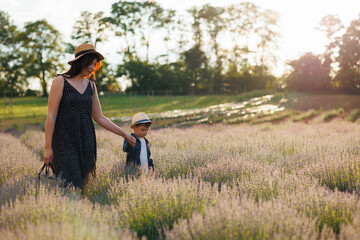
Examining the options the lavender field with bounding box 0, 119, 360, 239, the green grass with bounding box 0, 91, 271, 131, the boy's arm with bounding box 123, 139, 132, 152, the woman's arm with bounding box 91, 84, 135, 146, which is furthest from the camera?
the green grass with bounding box 0, 91, 271, 131

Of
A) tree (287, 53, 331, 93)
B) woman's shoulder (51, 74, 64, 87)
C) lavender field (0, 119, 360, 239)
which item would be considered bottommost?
lavender field (0, 119, 360, 239)

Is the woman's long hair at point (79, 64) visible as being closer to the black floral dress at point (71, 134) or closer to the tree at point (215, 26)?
the black floral dress at point (71, 134)

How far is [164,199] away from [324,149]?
334 cm

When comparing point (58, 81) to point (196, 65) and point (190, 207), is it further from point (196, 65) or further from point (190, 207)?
point (196, 65)

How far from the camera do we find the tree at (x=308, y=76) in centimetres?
3578

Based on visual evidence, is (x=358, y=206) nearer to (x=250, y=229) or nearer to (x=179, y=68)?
(x=250, y=229)

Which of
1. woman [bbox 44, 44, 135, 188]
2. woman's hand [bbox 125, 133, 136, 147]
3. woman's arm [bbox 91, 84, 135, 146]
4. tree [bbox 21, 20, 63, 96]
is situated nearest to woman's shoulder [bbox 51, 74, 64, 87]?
woman [bbox 44, 44, 135, 188]

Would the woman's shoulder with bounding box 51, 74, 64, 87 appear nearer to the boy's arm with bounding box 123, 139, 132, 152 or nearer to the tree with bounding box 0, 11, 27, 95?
the boy's arm with bounding box 123, 139, 132, 152

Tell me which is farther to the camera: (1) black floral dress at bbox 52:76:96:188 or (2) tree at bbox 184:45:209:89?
(2) tree at bbox 184:45:209:89

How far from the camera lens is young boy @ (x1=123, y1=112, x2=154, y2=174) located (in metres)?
3.74

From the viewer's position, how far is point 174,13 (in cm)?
3850

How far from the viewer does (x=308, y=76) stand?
120 ft

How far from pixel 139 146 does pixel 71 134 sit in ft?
2.77

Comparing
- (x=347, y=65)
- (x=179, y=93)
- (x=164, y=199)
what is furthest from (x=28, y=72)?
(x=164, y=199)
